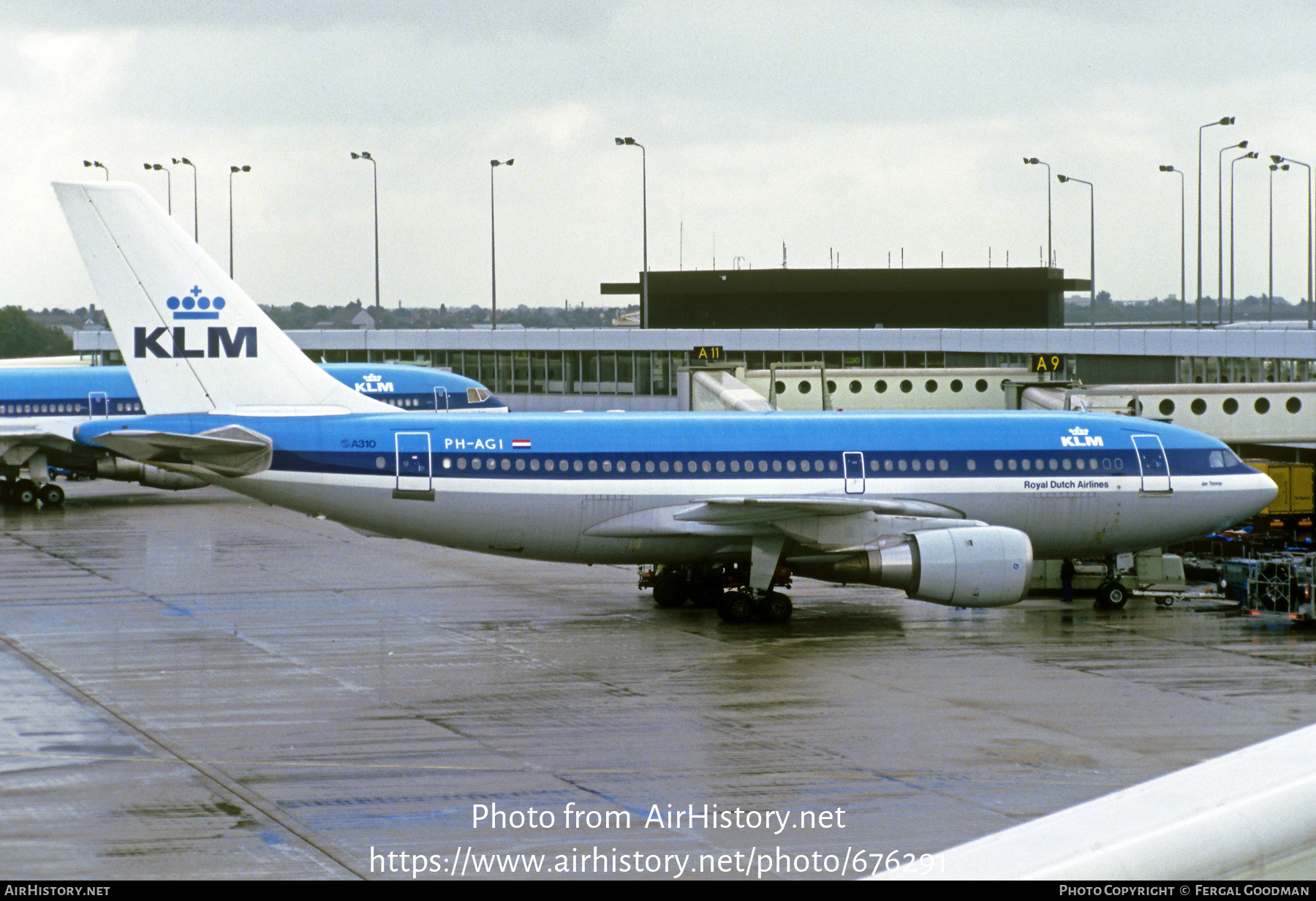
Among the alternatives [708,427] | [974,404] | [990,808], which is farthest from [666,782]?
[974,404]

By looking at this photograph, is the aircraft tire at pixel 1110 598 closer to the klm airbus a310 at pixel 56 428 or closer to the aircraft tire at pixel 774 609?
the aircraft tire at pixel 774 609

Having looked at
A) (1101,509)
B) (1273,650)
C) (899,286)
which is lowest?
(1273,650)

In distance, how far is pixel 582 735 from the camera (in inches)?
818

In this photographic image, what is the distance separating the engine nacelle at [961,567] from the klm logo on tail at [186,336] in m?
14.1

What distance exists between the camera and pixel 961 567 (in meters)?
28.4

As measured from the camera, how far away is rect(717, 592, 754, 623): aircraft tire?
30.1 m

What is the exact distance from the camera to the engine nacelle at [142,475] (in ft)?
180

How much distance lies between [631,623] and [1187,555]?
17.9 meters

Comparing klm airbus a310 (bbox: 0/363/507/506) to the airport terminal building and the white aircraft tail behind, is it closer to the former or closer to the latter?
the airport terminal building

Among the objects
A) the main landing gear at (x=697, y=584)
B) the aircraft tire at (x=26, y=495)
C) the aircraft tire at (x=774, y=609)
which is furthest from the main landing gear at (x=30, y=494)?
the aircraft tire at (x=774, y=609)

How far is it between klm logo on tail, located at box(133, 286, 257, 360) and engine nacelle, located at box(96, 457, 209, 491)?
24.9m
